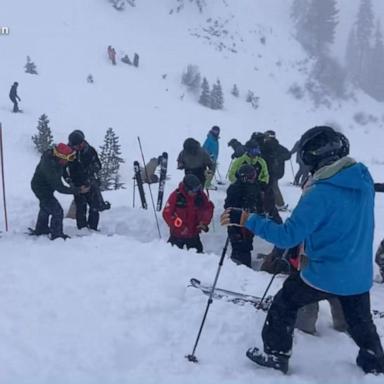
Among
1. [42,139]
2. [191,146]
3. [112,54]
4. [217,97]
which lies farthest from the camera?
[112,54]

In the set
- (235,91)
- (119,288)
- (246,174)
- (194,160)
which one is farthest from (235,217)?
(235,91)

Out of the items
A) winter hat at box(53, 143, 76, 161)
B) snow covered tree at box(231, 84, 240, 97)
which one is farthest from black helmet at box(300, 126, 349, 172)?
snow covered tree at box(231, 84, 240, 97)

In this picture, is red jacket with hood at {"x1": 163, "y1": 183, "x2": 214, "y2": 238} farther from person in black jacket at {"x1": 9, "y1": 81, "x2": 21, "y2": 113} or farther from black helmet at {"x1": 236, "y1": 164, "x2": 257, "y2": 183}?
person in black jacket at {"x1": 9, "y1": 81, "x2": 21, "y2": 113}

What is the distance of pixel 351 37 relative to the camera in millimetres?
Answer: 72688

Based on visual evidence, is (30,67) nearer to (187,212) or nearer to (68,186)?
(68,186)

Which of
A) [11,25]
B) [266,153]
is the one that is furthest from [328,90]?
[266,153]

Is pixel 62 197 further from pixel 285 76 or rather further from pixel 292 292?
pixel 285 76

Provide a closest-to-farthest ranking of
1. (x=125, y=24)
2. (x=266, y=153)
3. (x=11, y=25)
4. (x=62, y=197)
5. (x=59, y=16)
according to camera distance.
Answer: (x=266, y=153)
(x=62, y=197)
(x=11, y=25)
(x=59, y=16)
(x=125, y=24)

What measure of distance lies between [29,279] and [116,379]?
98.7 inches

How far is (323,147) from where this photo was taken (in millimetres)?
3891

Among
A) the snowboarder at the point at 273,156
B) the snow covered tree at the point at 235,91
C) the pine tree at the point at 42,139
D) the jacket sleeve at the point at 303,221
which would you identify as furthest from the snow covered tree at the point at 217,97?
the jacket sleeve at the point at 303,221

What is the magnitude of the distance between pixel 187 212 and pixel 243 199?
2.93 feet

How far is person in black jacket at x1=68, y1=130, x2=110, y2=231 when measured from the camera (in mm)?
8828

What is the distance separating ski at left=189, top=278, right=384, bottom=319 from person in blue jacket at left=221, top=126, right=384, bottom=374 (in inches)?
51.1
